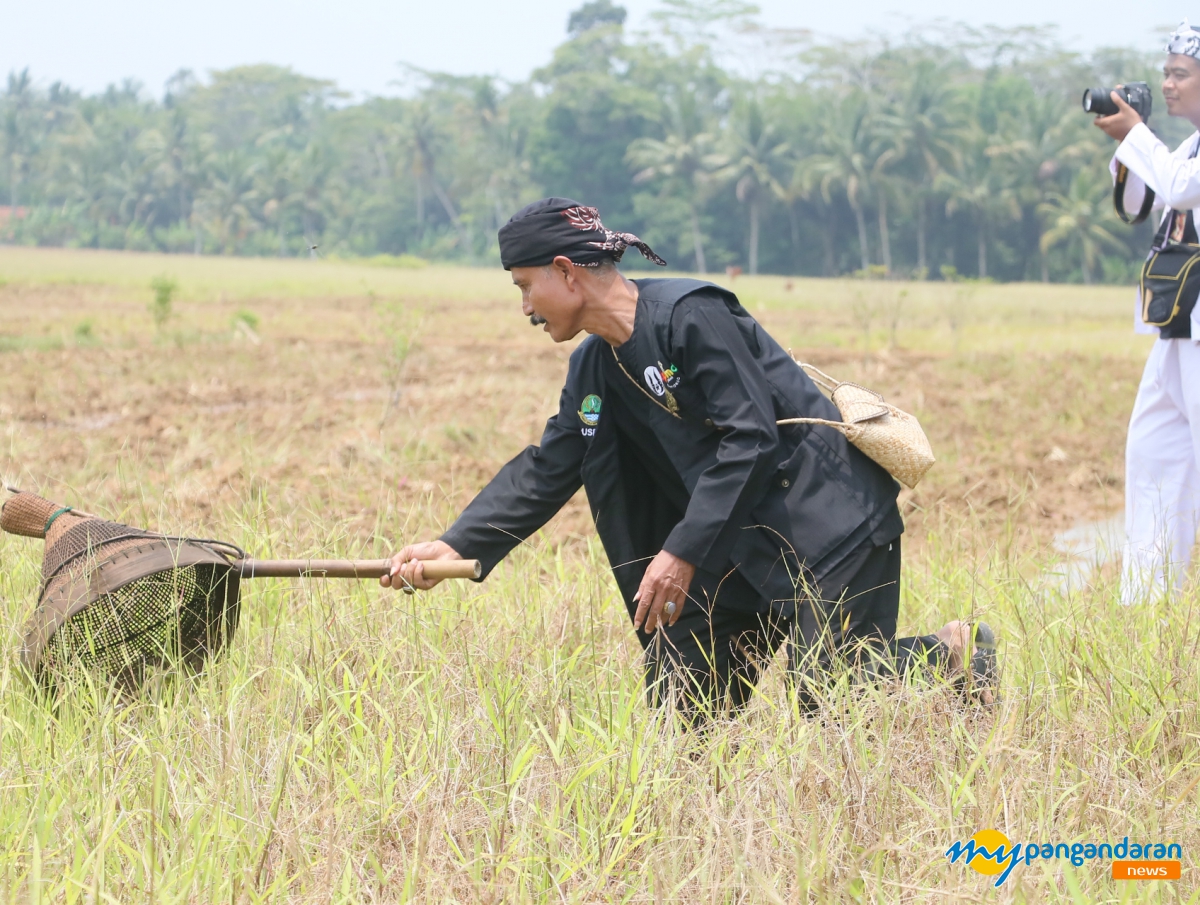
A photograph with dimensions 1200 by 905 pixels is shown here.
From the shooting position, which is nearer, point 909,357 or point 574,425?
point 574,425

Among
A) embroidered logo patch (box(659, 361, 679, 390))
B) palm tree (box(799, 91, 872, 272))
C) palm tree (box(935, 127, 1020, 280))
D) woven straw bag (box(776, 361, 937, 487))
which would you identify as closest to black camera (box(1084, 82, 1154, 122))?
woven straw bag (box(776, 361, 937, 487))

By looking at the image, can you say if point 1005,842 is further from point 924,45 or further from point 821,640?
point 924,45

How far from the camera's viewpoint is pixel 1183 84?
150 inches

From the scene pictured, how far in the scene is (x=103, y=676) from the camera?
2857mm

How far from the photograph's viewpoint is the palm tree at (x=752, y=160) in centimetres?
5281

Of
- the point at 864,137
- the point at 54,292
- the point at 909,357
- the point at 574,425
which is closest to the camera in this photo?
the point at 574,425

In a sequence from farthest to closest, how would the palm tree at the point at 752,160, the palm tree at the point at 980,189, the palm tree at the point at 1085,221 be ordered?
the palm tree at the point at 752,160 → the palm tree at the point at 980,189 → the palm tree at the point at 1085,221

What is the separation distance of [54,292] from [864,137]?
35924 millimetres

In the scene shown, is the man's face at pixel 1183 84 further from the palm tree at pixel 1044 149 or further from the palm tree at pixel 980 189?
the palm tree at pixel 1044 149

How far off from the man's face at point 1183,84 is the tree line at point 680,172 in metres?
44.6

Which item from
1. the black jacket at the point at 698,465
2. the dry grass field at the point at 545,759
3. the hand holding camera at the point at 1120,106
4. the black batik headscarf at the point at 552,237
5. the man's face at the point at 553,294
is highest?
the hand holding camera at the point at 1120,106

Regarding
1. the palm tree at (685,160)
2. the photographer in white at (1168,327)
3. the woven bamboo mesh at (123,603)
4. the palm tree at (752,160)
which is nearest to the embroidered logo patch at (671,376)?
the woven bamboo mesh at (123,603)

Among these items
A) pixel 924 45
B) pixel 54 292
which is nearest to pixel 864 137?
pixel 924 45

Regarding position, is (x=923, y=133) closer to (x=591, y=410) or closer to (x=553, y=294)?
(x=591, y=410)
